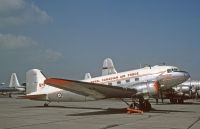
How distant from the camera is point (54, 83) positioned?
17.3m

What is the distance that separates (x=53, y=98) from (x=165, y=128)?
13.6 m

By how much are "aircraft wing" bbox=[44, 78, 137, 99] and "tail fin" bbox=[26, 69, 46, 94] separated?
573 centimetres

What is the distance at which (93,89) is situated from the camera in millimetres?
17875

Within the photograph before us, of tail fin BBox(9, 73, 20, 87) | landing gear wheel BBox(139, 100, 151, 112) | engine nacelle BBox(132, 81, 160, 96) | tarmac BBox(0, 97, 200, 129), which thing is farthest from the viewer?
tail fin BBox(9, 73, 20, 87)

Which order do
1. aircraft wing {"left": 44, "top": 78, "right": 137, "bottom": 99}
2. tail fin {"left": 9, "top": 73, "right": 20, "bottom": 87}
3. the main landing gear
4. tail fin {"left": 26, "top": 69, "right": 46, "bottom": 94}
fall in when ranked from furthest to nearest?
tail fin {"left": 9, "top": 73, "right": 20, "bottom": 87} < tail fin {"left": 26, "top": 69, "right": 46, "bottom": 94} < the main landing gear < aircraft wing {"left": 44, "top": 78, "right": 137, "bottom": 99}

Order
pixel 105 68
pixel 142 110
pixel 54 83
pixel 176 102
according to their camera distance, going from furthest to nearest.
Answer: pixel 105 68 < pixel 176 102 < pixel 142 110 < pixel 54 83

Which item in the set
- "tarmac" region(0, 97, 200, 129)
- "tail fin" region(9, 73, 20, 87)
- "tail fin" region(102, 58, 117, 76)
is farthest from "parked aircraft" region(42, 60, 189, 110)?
"tail fin" region(9, 73, 20, 87)

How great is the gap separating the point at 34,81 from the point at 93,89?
25.0ft

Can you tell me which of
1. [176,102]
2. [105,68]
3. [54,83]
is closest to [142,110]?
[54,83]

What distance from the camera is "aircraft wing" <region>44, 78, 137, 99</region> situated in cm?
1666

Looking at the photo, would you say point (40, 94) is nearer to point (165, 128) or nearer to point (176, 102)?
point (165, 128)

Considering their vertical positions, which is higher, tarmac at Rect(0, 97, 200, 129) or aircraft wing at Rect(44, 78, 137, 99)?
aircraft wing at Rect(44, 78, 137, 99)

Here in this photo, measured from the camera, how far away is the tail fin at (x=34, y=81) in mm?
23609

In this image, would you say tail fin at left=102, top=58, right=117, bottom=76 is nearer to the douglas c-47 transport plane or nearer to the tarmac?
the douglas c-47 transport plane
